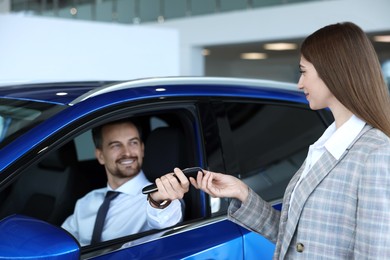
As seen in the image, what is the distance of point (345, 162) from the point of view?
1.44 metres

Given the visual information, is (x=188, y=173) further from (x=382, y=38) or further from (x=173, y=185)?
(x=382, y=38)

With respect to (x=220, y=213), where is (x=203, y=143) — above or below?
above

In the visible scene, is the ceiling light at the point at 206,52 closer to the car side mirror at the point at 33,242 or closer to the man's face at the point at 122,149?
the man's face at the point at 122,149

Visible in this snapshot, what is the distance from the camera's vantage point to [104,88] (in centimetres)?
211

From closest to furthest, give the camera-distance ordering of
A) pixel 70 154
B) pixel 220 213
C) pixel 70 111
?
pixel 70 111
pixel 220 213
pixel 70 154

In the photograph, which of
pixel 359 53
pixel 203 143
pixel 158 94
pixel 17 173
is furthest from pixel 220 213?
pixel 359 53

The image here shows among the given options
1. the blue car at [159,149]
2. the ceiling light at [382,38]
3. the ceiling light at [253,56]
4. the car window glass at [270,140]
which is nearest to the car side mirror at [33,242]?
the blue car at [159,149]

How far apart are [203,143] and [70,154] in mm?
1022

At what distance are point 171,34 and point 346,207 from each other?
11.9 m

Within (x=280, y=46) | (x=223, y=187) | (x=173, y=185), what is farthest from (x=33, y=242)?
(x=280, y=46)

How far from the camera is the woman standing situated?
135cm

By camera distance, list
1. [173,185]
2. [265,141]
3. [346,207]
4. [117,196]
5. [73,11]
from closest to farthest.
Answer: [346,207]
[173,185]
[117,196]
[265,141]
[73,11]

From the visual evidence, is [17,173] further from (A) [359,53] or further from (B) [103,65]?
(B) [103,65]

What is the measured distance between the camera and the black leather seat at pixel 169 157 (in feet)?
7.70
